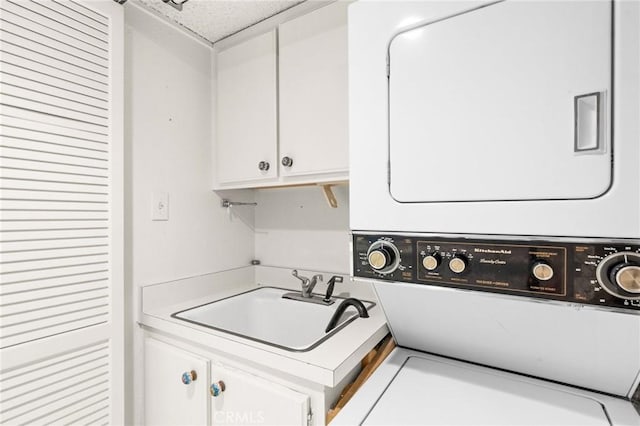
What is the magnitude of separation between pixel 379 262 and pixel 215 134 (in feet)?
5.12

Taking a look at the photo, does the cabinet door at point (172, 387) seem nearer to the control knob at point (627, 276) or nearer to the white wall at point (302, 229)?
the white wall at point (302, 229)

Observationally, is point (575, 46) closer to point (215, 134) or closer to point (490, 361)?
point (490, 361)

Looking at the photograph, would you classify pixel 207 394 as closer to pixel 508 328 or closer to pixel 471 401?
pixel 471 401

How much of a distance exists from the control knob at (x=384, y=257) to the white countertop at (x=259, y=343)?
0.39 meters

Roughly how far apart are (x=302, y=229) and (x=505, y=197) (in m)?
1.44

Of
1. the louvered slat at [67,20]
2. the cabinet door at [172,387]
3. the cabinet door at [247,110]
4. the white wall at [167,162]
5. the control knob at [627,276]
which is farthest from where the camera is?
Answer: the cabinet door at [247,110]

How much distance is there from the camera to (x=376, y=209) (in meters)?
0.95

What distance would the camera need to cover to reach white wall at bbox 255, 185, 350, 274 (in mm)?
1921

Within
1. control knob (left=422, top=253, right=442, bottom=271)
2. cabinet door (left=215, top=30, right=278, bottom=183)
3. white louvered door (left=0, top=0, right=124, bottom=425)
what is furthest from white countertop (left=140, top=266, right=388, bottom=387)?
cabinet door (left=215, top=30, right=278, bottom=183)

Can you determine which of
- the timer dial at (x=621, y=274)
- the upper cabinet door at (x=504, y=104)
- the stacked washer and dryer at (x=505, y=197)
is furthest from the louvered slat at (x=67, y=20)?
the timer dial at (x=621, y=274)

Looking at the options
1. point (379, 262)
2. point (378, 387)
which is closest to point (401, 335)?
point (378, 387)

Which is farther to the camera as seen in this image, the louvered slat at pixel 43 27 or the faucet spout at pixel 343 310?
the faucet spout at pixel 343 310

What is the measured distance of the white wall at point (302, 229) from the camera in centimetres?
192

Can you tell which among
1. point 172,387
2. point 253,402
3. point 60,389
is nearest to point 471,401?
point 253,402
